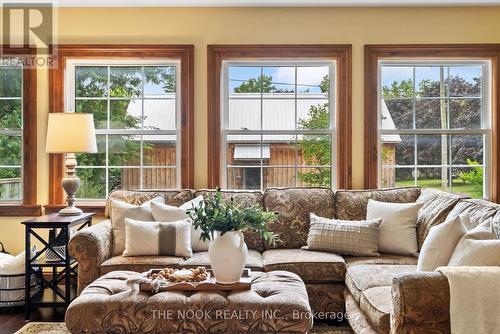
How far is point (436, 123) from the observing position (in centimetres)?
450

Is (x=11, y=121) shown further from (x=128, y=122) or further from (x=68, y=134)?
(x=128, y=122)

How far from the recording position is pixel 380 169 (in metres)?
4.50

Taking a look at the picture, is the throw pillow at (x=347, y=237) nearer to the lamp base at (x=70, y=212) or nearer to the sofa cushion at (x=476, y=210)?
the sofa cushion at (x=476, y=210)

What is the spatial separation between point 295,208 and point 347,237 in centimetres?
56

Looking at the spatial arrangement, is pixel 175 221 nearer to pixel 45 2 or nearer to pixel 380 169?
pixel 380 169

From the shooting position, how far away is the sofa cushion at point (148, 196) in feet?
13.3

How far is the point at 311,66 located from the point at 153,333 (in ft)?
10.0

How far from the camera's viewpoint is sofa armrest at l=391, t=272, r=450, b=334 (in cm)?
212

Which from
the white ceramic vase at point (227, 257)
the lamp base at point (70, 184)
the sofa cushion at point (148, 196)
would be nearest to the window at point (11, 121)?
the lamp base at point (70, 184)

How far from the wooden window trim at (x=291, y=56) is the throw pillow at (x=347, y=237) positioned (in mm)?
808

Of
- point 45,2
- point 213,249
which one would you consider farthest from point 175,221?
point 45,2

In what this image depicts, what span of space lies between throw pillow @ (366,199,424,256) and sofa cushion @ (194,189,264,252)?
99 cm

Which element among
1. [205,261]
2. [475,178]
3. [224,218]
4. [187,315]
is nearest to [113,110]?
[205,261]

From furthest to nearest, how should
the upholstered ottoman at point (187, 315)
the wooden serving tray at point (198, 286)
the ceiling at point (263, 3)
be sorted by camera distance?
1. the ceiling at point (263, 3)
2. the wooden serving tray at point (198, 286)
3. the upholstered ottoman at point (187, 315)
